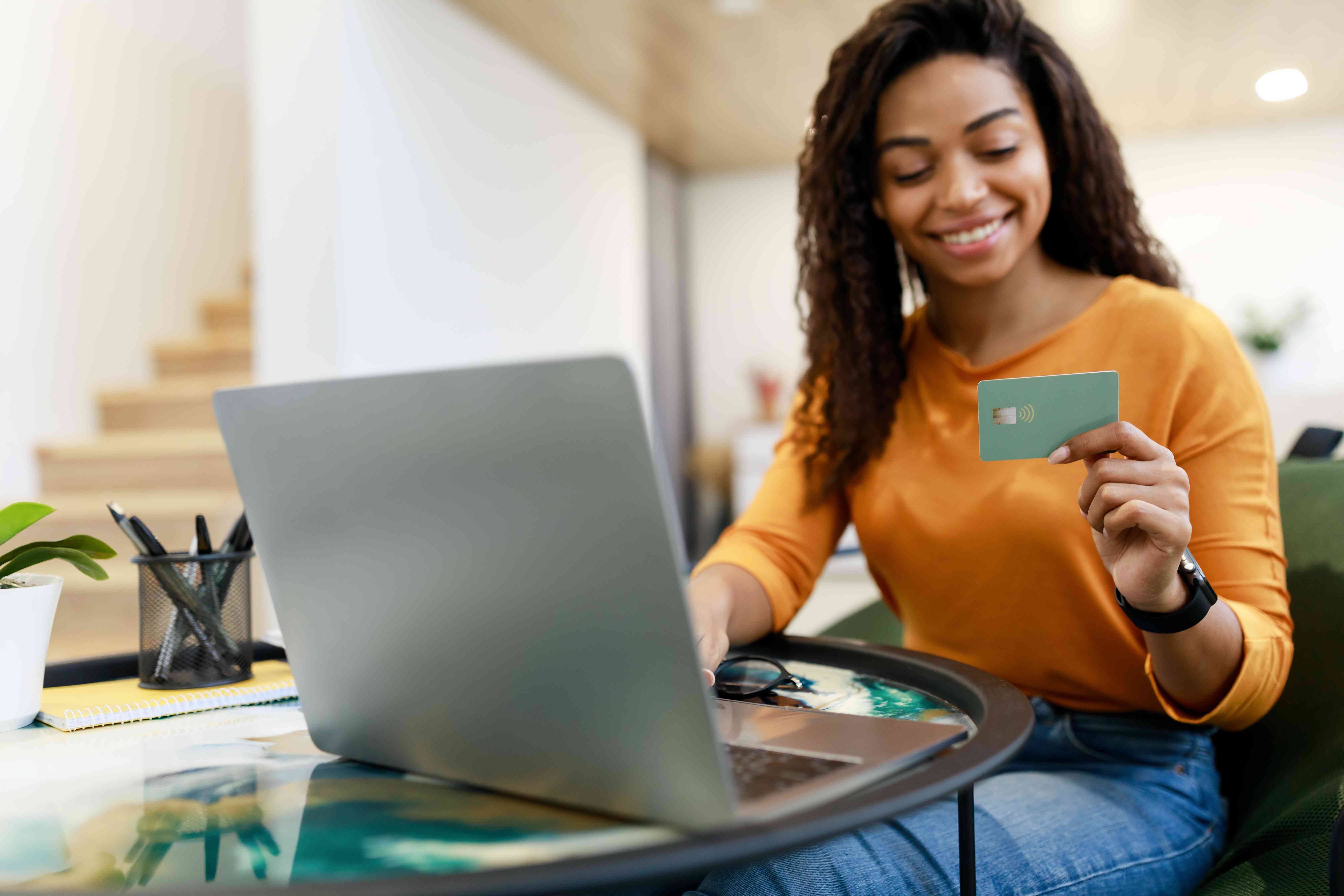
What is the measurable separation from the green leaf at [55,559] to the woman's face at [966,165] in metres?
0.85

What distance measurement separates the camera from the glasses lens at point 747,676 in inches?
28.8

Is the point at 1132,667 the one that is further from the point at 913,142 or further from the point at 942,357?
the point at 913,142

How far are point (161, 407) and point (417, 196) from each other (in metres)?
1.23

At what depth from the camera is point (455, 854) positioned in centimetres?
44

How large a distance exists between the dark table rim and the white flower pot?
46 centimetres

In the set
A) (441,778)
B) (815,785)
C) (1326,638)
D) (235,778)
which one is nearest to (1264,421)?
(1326,638)

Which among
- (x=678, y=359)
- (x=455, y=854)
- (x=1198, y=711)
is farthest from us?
(x=678, y=359)

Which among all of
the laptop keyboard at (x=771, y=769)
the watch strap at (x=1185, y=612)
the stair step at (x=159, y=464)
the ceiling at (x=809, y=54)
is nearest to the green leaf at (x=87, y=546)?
the laptop keyboard at (x=771, y=769)

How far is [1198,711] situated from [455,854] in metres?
0.67

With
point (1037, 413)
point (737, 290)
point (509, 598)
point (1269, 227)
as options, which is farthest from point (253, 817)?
point (1269, 227)

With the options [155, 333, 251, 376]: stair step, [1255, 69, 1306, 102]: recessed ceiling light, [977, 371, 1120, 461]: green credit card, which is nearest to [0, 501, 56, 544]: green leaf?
[977, 371, 1120, 461]: green credit card

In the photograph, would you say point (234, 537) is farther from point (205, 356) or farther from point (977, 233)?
point (205, 356)

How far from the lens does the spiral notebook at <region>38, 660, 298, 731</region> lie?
29.4 inches

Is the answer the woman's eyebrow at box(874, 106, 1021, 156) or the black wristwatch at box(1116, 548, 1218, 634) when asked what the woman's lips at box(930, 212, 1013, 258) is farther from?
the black wristwatch at box(1116, 548, 1218, 634)
